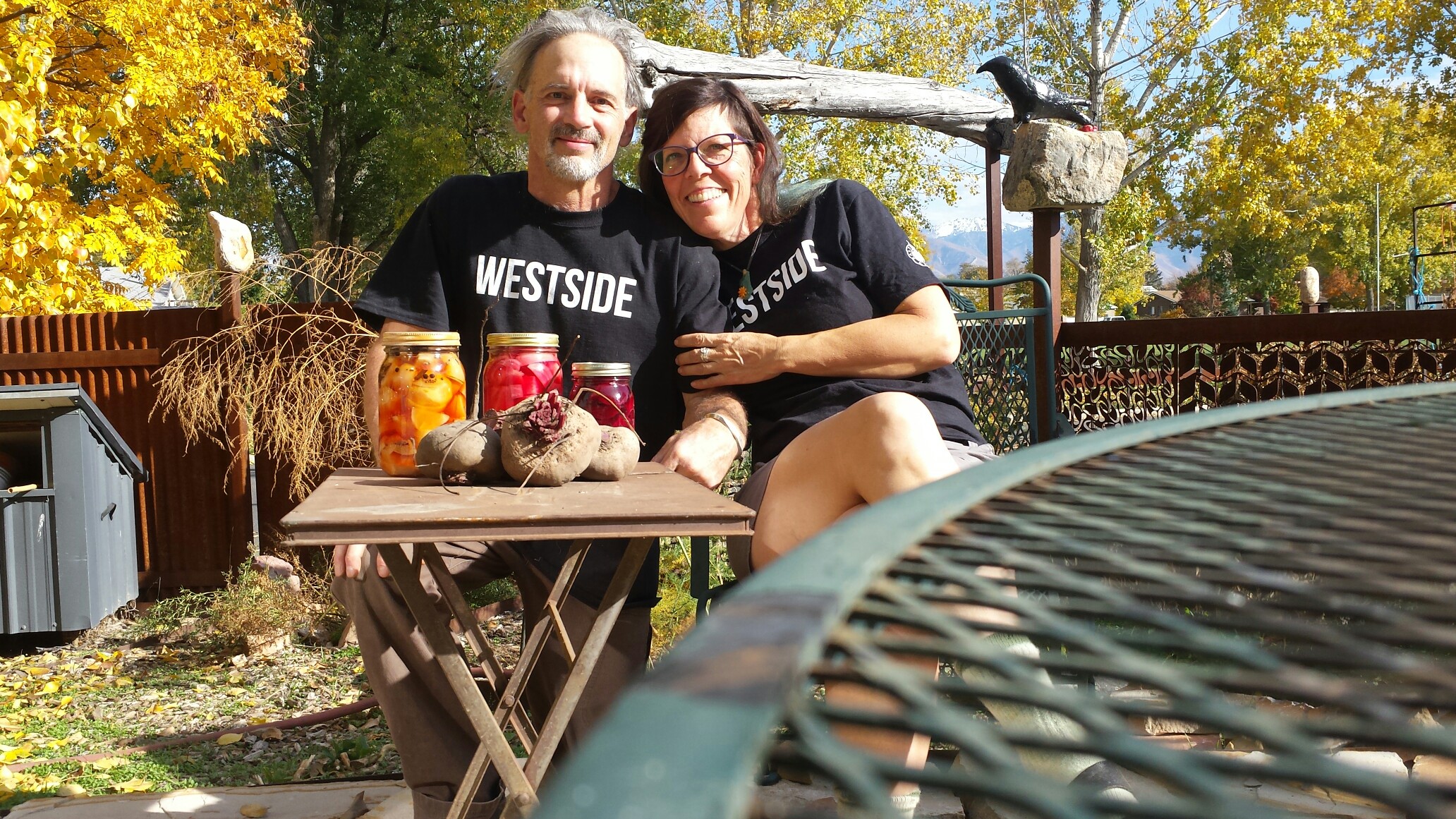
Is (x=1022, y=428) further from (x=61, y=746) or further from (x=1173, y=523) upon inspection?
(x=61, y=746)

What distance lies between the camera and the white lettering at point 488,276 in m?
2.51

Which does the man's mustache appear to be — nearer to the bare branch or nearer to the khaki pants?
the khaki pants

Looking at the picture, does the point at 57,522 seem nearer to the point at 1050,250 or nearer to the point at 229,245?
the point at 229,245

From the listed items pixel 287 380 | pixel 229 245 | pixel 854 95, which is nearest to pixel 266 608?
pixel 287 380

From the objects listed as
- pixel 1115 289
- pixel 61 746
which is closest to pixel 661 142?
pixel 61 746

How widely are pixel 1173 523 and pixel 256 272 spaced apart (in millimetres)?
6523

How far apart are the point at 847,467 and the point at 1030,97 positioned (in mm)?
4078

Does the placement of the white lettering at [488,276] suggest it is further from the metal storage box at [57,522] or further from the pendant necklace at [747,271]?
the metal storage box at [57,522]

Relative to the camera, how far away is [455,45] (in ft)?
59.4

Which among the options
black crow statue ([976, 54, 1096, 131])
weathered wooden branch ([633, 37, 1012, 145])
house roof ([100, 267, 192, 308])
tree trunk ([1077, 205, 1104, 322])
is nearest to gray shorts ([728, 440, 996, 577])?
black crow statue ([976, 54, 1096, 131])

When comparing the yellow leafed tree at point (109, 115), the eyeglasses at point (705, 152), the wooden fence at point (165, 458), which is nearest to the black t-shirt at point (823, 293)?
the eyeglasses at point (705, 152)

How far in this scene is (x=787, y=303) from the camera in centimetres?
259

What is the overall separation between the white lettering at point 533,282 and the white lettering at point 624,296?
0.18m

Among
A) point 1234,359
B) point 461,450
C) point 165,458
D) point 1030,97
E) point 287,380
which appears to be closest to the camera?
point 461,450
